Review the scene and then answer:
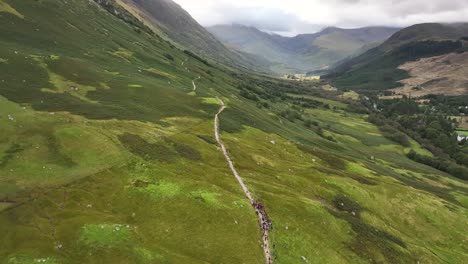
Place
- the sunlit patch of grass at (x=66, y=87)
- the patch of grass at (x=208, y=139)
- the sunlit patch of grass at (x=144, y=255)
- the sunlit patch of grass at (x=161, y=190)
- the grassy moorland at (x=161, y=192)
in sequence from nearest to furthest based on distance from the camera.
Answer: the sunlit patch of grass at (x=144, y=255) < the grassy moorland at (x=161, y=192) < the sunlit patch of grass at (x=161, y=190) < the patch of grass at (x=208, y=139) < the sunlit patch of grass at (x=66, y=87)

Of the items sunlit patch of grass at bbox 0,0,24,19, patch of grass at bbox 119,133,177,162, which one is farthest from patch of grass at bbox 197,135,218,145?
sunlit patch of grass at bbox 0,0,24,19

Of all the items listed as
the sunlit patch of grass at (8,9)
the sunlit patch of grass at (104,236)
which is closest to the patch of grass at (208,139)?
the sunlit patch of grass at (104,236)

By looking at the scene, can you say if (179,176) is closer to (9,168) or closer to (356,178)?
(9,168)

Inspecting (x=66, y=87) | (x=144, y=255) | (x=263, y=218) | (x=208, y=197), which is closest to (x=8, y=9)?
(x=66, y=87)

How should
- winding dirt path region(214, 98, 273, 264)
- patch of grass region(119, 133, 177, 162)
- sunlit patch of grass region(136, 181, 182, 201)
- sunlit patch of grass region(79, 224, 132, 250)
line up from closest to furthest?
1. sunlit patch of grass region(79, 224, 132, 250)
2. winding dirt path region(214, 98, 273, 264)
3. sunlit patch of grass region(136, 181, 182, 201)
4. patch of grass region(119, 133, 177, 162)

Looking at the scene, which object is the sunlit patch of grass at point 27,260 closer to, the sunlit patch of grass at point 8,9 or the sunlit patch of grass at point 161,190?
the sunlit patch of grass at point 161,190

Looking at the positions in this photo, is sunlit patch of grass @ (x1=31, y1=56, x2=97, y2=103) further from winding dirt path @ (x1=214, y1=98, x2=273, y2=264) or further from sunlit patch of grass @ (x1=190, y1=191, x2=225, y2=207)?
sunlit patch of grass @ (x1=190, y1=191, x2=225, y2=207)

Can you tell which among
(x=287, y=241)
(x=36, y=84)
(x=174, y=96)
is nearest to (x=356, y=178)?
(x=287, y=241)

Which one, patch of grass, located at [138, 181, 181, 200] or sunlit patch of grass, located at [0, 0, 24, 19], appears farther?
sunlit patch of grass, located at [0, 0, 24, 19]
